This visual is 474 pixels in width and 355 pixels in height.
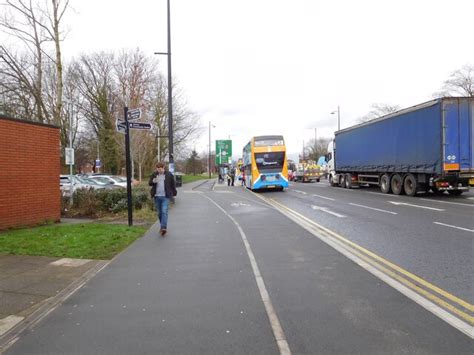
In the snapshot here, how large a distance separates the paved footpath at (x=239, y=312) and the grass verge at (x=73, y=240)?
791 millimetres

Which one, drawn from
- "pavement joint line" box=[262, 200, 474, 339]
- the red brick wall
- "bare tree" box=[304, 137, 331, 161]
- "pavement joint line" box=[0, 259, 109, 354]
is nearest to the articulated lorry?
"pavement joint line" box=[262, 200, 474, 339]

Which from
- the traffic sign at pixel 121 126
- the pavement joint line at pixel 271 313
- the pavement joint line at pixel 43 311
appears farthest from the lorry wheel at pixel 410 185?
the pavement joint line at pixel 43 311

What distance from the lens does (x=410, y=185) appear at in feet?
68.3

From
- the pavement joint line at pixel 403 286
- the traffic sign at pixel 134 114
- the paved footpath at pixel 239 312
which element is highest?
the traffic sign at pixel 134 114

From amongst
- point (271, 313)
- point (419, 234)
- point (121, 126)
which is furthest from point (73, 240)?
point (419, 234)

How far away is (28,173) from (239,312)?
9.21m

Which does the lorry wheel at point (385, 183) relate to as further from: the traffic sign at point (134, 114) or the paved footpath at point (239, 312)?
the paved footpath at point (239, 312)

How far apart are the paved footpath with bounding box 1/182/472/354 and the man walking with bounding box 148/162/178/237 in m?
2.57

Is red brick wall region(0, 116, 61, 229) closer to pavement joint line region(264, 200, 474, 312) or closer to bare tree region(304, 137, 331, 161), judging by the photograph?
pavement joint line region(264, 200, 474, 312)

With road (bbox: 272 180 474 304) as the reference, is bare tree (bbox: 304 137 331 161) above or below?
above

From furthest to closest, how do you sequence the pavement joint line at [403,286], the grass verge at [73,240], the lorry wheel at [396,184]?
the lorry wheel at [396,184]
the grass verge at [73,240]
the pavement joint line at [403,286]

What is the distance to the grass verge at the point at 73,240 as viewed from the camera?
8.08 metres

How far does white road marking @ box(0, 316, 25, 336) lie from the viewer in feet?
14.1

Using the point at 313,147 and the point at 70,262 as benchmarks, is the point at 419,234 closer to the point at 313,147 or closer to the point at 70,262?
the point at 70,262
